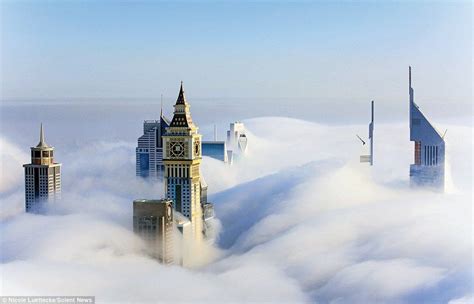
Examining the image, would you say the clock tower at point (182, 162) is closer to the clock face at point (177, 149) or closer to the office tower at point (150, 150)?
the clock face at point (177, 149)

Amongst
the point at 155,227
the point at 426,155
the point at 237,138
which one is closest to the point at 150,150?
the point at 237,138

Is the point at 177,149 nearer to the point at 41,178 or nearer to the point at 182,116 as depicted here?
the point at 182,116

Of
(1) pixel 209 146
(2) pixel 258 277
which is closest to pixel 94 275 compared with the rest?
(2) pixel 258 277

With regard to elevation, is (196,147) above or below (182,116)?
below

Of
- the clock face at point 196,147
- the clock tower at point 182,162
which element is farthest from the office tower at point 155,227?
the clock face at point 196,147

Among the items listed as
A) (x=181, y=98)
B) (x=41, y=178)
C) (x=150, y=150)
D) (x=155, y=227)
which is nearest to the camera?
(x=155, y=227)

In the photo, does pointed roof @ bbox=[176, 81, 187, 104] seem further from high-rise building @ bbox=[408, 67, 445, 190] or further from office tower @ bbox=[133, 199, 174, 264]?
high-rise building @ bbox=[408, 67, 445, 190]
